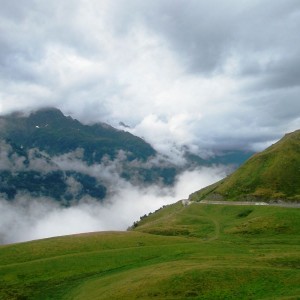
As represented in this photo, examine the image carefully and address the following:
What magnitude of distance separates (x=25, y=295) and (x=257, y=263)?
173 ft

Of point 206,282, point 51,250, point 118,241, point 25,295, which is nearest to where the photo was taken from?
point 206,282

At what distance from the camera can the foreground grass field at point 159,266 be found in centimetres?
7931

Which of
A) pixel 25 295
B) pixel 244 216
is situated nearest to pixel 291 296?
pixel 25 295

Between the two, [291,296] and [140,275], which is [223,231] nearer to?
[140,275]

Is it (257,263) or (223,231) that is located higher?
(223,231)

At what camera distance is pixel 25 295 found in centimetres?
9138

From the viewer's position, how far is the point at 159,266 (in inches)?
3900

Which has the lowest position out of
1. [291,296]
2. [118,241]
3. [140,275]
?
[291,296]

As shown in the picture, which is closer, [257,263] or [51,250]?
[257,263]

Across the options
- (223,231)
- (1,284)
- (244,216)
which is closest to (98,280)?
(1,284)

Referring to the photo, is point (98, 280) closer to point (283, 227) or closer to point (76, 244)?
point (76, 244)

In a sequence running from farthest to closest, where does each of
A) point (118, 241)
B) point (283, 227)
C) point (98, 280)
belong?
point (283, 227) < point (118, 241) < point (98, 280)

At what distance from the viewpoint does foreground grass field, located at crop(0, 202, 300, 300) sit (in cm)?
7931

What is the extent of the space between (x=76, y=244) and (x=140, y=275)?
159 ft
